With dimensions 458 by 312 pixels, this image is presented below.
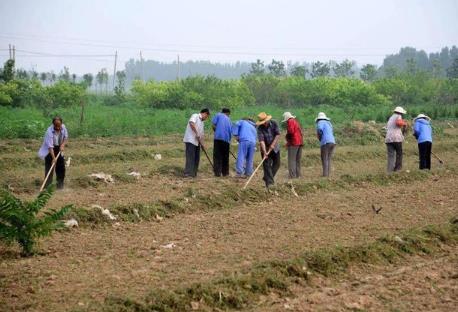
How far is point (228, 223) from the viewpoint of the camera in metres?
9.30

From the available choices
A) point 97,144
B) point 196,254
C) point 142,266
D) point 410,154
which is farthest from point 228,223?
point 410,154

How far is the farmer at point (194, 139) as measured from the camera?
1345 cm

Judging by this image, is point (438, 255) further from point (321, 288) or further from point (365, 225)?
point (321, 288)

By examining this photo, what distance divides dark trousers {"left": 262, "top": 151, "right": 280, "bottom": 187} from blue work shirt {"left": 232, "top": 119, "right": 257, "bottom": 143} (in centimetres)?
83

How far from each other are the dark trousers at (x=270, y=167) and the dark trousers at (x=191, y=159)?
1760 millimetres

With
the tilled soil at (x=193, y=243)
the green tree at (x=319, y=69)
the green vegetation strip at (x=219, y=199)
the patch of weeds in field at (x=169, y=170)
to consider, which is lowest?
the tilled soil at (x=193, y=243)

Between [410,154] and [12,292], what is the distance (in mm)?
15640

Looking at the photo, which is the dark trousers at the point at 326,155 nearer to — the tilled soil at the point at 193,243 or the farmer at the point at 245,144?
the farmer at the point at 245,144

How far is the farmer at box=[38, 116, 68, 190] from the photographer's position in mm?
11586

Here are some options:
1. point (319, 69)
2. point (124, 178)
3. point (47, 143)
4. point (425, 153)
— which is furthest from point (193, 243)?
point (319, 69)

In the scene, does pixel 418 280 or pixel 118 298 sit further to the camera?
pixel 418 280

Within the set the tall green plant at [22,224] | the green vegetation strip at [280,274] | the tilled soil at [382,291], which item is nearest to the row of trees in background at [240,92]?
the tall green plant at [22,224]

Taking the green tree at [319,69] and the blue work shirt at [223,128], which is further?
the green tree at [319,69]

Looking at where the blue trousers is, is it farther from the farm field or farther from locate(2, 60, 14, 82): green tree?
locate(2, 60, 14, 82): green tree
